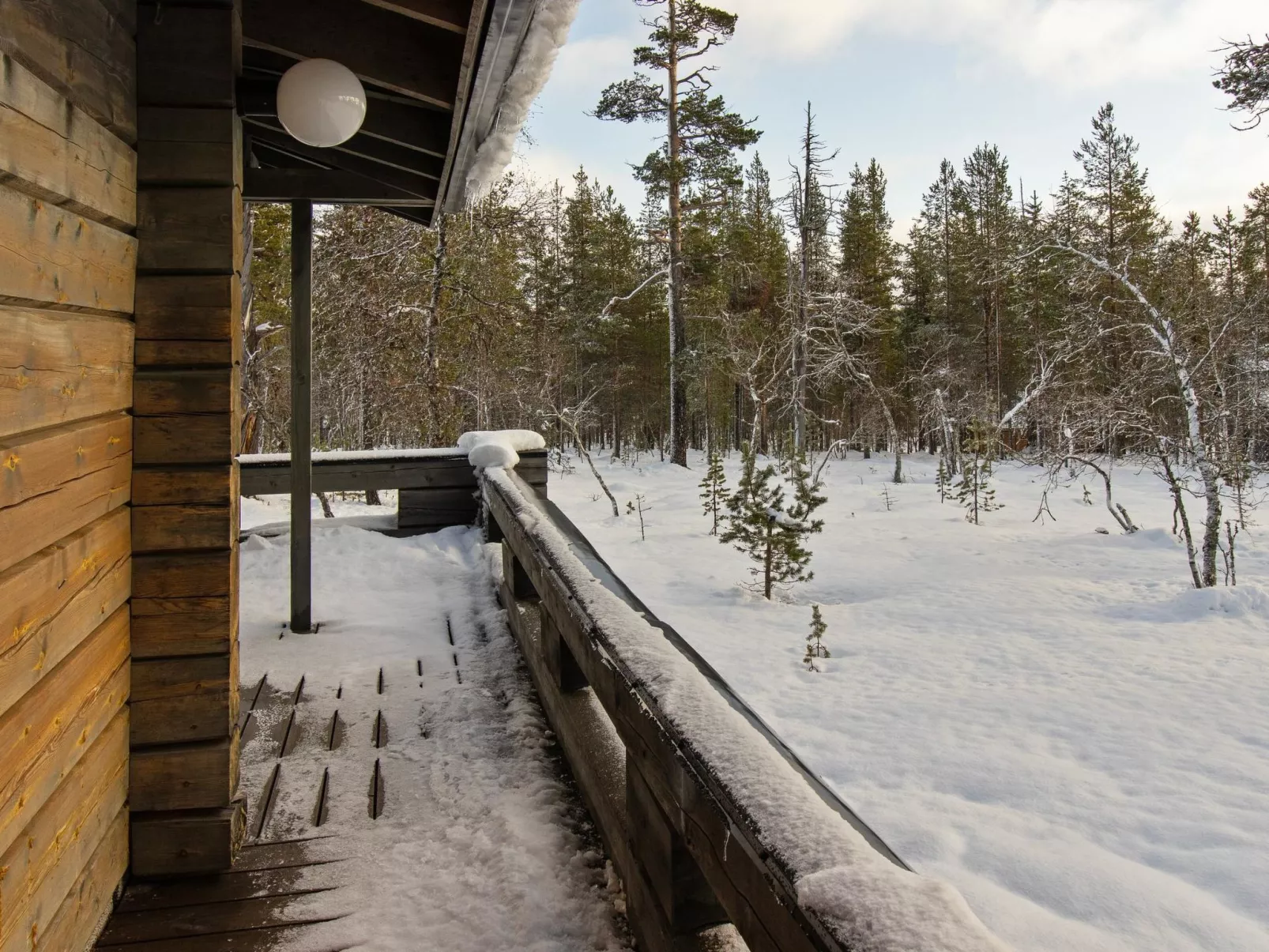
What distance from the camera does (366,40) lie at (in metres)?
2.25

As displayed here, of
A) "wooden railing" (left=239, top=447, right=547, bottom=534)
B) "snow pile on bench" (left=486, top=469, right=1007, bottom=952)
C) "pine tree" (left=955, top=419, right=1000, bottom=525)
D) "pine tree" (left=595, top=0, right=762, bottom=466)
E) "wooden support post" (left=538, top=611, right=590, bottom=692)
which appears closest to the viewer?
"snow pile on bench" (left=486, top=469, right=1007, bottom=952)

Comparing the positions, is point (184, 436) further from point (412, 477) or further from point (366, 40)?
point (412, 477)

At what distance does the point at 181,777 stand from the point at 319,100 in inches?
73.0

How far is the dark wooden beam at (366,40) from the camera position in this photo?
7.20 feet

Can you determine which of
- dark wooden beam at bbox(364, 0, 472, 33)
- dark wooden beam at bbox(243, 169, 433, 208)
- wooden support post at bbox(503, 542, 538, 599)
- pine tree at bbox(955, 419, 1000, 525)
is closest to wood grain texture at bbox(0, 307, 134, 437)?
dark wooden beam at bbox(364, 0, 472, 33)

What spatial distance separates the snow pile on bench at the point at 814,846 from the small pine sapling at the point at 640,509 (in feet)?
29.4

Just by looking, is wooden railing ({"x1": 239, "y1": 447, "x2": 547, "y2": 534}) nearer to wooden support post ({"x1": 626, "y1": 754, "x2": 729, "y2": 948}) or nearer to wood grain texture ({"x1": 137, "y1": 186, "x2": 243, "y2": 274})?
wood grain texture ({"x1": 137, "y1": 186, "x2": 243, "y2": 274})

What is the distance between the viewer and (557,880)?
6.18 feet

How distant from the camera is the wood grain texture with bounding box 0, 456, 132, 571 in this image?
Answer: 3.72 feet

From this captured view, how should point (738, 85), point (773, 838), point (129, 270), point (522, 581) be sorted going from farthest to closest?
point (738, 85), point (522, 581), point (129, 270), point (773, 838)

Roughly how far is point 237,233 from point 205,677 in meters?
1.12

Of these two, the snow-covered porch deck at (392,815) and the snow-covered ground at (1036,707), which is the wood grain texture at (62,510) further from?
the snow-covered ground at (1036,707)

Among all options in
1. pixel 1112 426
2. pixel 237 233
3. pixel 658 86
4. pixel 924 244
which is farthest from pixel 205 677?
pixel 924 244

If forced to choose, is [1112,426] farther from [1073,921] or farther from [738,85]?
[738,85]
